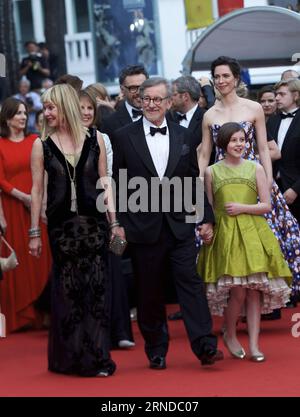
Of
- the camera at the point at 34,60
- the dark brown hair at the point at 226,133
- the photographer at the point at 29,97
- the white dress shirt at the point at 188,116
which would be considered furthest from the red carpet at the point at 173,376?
the camera at the point at 34,60

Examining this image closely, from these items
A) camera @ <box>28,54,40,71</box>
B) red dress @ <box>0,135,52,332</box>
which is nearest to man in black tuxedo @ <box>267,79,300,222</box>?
red dress @ <box>0,135,52,332</box>

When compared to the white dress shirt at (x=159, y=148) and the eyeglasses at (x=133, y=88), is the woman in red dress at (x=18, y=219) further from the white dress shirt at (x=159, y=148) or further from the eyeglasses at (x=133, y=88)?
the white dress shirt at (x=159, y=148)

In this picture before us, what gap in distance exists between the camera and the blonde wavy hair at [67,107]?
9.41 meters

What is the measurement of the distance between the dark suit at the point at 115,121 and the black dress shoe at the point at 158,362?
250 cm

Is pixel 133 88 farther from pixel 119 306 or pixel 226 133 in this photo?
pixel 119 306

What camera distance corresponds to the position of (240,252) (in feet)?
32.0

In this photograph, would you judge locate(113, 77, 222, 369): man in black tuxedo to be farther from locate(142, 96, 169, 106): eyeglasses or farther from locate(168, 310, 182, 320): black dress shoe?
locate(168, 310, 182, 320): black dress shoe

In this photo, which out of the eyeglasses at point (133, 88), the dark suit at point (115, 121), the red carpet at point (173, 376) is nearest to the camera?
the red carpet at point (173, 376)

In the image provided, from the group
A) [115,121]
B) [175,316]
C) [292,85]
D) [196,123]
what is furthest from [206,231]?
[292,85]

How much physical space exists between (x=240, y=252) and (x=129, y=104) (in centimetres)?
230

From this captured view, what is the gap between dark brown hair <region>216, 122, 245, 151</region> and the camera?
391 inches

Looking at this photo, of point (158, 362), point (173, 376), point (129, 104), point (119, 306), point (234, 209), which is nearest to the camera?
point (173, 376)

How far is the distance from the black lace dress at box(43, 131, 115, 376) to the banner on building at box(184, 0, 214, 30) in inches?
395
